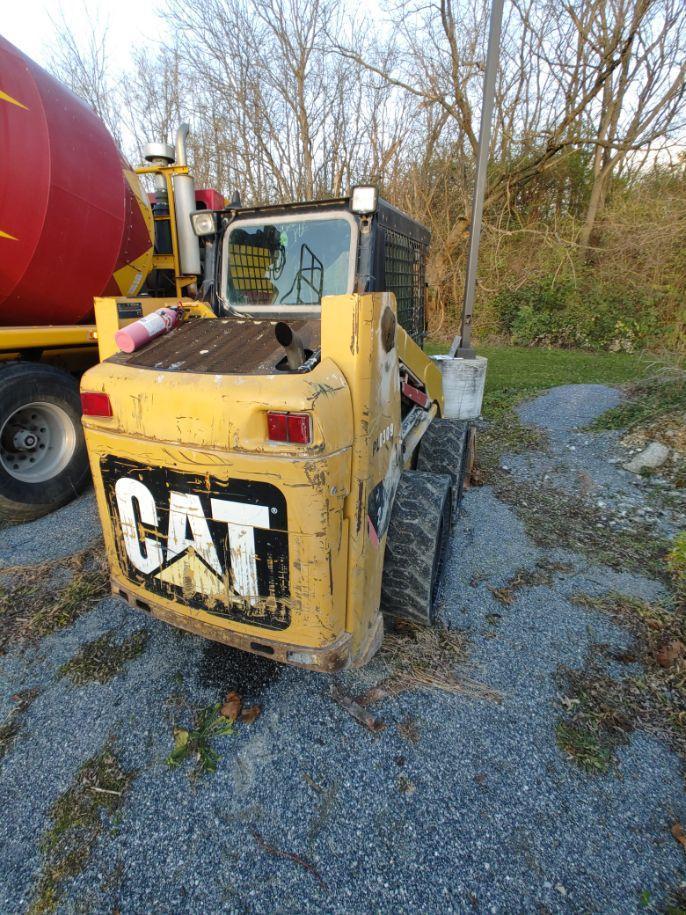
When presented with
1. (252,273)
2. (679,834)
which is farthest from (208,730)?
(252,273)

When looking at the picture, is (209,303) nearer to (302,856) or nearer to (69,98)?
(69,98)

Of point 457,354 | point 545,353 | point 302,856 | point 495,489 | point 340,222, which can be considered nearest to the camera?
point 302,856

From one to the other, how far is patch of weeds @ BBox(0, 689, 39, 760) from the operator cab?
2.26 m

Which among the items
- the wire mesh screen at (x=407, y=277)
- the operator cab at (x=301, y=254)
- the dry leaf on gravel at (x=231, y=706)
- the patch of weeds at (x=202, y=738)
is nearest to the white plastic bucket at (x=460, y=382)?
the wire mesh screen at (x=407, y=277)

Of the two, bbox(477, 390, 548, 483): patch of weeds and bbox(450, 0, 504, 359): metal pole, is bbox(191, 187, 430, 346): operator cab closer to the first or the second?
bbox(477, 390, 548, 483): patch of weeds

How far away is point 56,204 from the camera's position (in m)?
3.43

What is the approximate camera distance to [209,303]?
9.61 feet

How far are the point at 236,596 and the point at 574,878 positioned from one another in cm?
154

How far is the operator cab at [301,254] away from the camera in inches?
97.9

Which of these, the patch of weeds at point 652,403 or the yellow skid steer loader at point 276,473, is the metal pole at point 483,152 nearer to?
the patch of weeds at point 652,403

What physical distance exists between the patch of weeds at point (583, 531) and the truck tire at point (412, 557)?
1.64 metres

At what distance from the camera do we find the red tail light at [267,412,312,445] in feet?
5.24

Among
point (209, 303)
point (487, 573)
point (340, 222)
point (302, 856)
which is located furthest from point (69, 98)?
point (302, 856)

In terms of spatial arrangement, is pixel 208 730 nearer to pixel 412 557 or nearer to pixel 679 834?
pixel 412 557
